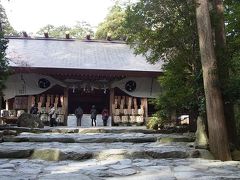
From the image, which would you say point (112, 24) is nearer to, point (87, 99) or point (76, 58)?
point (76, 58)

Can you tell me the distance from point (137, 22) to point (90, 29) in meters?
41.7

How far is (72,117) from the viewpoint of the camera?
806 inches

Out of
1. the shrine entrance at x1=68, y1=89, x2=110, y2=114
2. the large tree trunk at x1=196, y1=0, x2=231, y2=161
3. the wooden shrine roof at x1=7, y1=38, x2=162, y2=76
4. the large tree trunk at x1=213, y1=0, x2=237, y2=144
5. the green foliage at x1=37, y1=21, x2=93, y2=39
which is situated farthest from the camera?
the green foliage at x1=37, y1=21, x2=93, y2=39

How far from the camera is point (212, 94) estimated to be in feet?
25.5

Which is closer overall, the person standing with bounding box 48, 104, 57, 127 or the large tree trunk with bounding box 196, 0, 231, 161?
the large tree trunk with bounding box 196, 0, 231, 161

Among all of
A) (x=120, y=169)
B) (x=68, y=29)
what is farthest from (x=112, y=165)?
(x=68, y=29)

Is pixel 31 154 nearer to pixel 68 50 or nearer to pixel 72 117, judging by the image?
pixel 72 117

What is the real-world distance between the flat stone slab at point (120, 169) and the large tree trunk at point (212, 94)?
871 mm

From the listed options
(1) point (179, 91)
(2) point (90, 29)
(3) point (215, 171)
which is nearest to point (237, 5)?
(1) point (179, 91)

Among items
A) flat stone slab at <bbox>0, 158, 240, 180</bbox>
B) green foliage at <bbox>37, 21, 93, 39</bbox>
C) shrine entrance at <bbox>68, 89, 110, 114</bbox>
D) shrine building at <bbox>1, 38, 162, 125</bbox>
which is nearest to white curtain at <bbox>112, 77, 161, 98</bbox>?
shrine building at <bbox>1, 38, 162, 125</bbox>

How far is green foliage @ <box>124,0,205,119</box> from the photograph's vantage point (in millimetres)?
9844

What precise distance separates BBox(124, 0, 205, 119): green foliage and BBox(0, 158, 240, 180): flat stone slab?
3042mm

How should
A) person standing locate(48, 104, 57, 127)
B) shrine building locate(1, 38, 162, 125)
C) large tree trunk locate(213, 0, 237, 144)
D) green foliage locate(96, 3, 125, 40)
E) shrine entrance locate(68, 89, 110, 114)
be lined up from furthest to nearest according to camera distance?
green foliage locate(96, 3, 125, 40) < shrine entrance locate(68, 89, 110, 114) < shrine building locate(1, 38, 162, 125) < person standing locate(48, 104, 57, 127) < large tree trunk locate(213, 0, 237, 144)

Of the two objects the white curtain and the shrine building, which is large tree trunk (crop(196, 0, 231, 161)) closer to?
the shrine building
